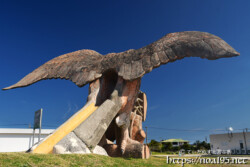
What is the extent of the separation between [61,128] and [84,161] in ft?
6.97

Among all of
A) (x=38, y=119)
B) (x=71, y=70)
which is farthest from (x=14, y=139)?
(x=71, y=70)

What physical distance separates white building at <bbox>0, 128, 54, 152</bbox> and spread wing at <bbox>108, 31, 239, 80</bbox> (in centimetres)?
1069

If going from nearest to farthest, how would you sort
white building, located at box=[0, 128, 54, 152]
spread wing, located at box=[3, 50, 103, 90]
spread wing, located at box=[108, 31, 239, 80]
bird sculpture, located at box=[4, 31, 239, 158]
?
spread wing, located at box=[108, 31, 239, 80] < bird sculpture, located at box=[4, 31, 239, 158] < spread wing, located at box=[3, 50, 103, 90] < white building, located at box=[0, 128, 54, 152]

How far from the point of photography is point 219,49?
6.29m

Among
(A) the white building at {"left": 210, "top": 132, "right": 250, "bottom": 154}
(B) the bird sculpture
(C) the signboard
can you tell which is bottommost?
(A) the white building at {"left": 210, "top": 132, "right": 250, "bottom": 154}

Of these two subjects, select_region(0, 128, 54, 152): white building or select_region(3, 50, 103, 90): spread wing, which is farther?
select_region(0, 128, 54, 152): white building

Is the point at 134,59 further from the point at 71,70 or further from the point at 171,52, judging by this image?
the point at 71,70

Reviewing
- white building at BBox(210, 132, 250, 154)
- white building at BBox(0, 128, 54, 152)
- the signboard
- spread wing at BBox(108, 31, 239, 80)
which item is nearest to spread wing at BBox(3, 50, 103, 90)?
spread wing at BBox(108, 31, 239, 80)

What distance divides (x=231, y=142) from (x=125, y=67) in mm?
24844

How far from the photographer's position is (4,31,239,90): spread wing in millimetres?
6617

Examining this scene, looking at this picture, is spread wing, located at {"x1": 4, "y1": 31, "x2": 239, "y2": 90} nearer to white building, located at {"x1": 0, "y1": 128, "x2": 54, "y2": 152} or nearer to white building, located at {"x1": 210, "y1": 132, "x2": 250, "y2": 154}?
white building, located at {"x1": 0, "y1": 128, "x2": 54, "y2": 152}

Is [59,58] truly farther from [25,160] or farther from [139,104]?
[25,160]

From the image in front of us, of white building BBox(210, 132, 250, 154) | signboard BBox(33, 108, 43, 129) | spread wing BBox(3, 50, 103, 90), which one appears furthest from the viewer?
white building BBox(210, 132, 250, 154)

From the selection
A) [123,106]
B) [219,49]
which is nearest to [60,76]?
[123,106]
